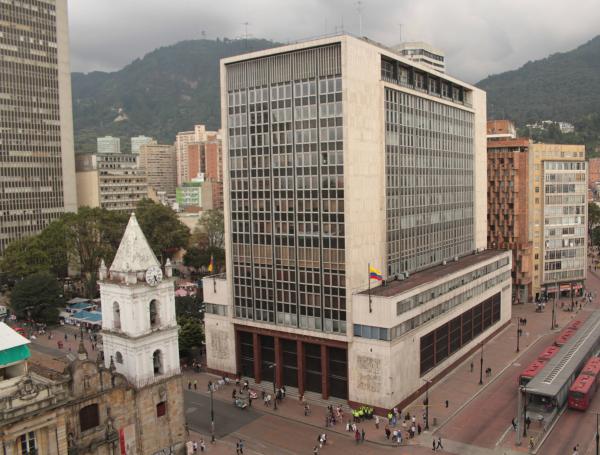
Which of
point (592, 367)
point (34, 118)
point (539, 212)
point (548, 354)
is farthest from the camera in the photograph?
point (34, 118)

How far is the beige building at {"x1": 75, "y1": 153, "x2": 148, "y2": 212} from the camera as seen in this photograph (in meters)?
158

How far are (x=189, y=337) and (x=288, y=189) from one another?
24.7m

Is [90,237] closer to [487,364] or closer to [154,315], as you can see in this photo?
[154,315]

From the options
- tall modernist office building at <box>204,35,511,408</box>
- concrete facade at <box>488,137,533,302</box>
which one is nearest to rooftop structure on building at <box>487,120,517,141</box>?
concrete facade at <box>488,137,533,302</box>

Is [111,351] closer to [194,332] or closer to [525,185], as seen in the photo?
[194,332]

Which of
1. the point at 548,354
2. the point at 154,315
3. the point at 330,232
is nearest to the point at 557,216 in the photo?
the point at 548,354

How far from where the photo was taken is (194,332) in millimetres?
75688

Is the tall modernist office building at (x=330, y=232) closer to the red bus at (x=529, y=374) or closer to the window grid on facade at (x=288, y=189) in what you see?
the window grid on facade at (x=288, y=189)

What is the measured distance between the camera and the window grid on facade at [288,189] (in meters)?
61.2

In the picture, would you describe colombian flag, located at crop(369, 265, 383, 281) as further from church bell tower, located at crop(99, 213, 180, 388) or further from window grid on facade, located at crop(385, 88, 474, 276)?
church bell tower, located at crop(99, 213, 180, 388)

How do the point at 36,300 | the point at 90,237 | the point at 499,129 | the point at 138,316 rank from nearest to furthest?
1. the point at 138,316
2. the point at 36,300
3. the point at 90,237
4. the point at 499,129

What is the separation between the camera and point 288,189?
211 feet

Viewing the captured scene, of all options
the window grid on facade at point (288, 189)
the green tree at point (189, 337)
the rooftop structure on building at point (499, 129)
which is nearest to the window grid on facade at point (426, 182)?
the window grid on facade at point (288, 189)

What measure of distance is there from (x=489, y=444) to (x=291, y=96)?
39565mm
